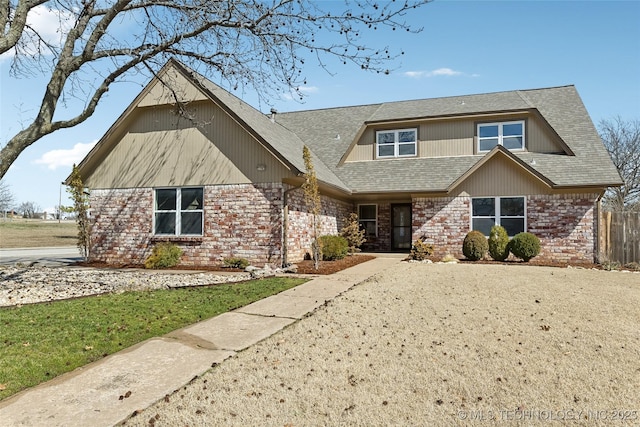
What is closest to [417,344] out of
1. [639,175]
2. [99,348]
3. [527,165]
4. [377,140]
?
[99,348]

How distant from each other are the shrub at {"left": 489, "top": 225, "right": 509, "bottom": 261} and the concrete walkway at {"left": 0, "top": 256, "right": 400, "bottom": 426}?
10422 mm

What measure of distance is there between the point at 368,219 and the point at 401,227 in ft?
5.23

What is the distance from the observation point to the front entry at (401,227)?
20828mm

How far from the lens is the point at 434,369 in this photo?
16.0 feet

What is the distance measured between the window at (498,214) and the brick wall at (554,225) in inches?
9.5

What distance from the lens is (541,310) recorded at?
769cm

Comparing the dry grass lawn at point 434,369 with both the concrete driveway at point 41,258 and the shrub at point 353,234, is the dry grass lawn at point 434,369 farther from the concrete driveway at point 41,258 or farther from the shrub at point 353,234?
the concrete driveway at point 41,258

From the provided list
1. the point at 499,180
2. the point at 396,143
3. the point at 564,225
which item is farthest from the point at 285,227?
the point at 564,225

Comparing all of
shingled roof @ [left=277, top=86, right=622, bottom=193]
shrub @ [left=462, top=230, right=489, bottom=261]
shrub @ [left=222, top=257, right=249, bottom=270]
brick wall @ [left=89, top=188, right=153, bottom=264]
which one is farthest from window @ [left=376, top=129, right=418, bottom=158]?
brick wall @ [left=89, top=188, right=153, bottom=264]

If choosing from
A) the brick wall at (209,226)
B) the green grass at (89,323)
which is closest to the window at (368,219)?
the brick wall at (209,226)

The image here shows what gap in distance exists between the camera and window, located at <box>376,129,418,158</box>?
20.8 meters

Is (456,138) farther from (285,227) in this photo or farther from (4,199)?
(4,199)

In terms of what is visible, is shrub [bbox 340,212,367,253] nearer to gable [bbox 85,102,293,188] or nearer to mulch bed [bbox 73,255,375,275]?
mulch bed [bbox 73,255,375,275]

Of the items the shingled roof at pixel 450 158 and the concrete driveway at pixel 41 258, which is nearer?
the shingled roof at pixel 450 158
